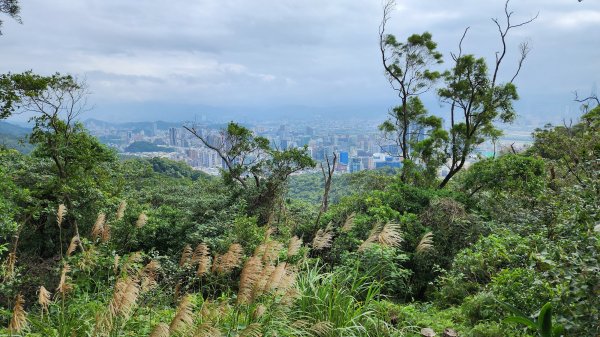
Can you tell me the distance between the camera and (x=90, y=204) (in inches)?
277

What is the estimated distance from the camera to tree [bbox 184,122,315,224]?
10539mm

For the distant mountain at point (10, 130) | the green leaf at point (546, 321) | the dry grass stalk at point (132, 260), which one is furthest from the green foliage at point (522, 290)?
the distant mountain at point (10, 130)

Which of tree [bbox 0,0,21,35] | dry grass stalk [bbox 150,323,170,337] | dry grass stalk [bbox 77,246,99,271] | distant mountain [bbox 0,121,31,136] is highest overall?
tree [bbox 0,0,21,35]

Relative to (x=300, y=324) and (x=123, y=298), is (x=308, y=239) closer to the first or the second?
(x=300, y=324)

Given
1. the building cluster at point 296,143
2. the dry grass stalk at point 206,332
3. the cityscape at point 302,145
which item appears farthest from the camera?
the building cluster at point 296,143

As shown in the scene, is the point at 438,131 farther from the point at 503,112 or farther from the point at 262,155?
the point at 262,155

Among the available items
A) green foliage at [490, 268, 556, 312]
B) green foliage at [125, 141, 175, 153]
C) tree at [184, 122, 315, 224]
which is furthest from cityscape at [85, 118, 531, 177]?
green foliage at [490, 268, 556, 312]

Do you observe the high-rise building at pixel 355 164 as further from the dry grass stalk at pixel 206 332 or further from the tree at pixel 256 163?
the dry grass stalk at pixel 206 332

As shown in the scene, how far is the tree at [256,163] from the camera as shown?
1054 centimetres

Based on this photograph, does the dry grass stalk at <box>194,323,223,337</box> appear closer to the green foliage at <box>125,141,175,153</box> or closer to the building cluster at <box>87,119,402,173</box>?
the building cluster at <box>87,119,402,173</box>

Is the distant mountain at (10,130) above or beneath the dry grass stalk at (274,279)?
above

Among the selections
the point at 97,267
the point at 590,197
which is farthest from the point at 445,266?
the point at 97,267

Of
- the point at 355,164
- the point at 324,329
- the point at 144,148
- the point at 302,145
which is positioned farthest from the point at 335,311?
the point at 144,148

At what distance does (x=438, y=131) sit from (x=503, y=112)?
6.31ft
